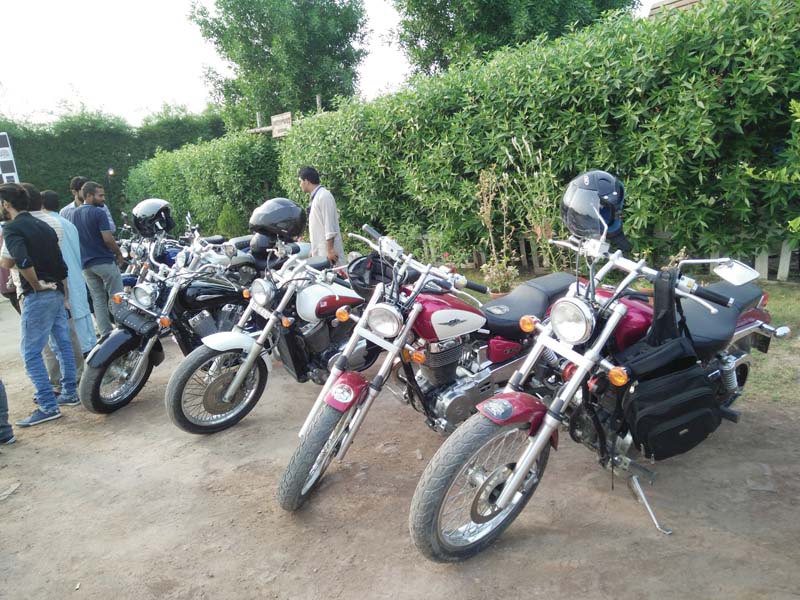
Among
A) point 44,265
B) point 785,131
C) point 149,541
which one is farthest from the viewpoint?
point 785,131

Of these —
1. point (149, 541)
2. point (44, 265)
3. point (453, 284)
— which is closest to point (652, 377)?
point (453, 284)

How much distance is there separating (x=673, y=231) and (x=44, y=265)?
17.0ft

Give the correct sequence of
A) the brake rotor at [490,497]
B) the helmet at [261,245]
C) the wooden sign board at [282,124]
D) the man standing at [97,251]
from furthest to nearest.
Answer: the wooden sign board at [282,124], the man standing at [97,251], the helmet at [261,245], the brake rotor at [490,497]

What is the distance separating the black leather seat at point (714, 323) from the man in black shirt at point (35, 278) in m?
4.24

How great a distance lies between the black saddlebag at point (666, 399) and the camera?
7.34 ft

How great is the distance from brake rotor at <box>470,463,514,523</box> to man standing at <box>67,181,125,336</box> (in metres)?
4.49

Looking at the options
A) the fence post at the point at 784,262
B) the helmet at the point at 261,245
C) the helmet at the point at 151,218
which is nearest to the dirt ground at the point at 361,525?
the helmet at the point at 261,245

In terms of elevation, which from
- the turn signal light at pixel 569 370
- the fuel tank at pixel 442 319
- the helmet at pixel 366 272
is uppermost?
the helmet at pixel 366 272

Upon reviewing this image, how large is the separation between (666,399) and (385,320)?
127 cm

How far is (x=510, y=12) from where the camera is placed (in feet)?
41.2

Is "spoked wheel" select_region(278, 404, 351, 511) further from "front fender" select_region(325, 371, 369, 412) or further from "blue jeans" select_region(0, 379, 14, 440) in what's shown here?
"blue jeans" select_region(0, 379, 14, 440)

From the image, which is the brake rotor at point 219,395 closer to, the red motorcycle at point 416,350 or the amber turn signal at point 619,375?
the red motorcycle at point 416,350

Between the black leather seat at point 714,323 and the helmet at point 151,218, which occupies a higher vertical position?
the helmet at point 151,218

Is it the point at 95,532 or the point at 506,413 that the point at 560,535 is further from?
the point at 95,532
